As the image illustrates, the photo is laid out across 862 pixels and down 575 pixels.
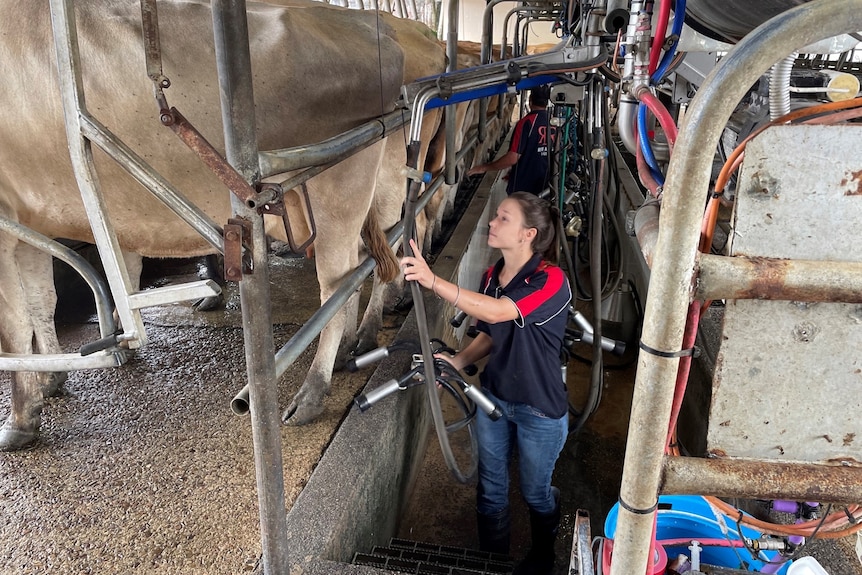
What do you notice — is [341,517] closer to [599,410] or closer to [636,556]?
[636,556]

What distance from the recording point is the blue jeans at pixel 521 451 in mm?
2404

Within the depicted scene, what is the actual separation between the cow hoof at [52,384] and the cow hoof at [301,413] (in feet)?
3.57

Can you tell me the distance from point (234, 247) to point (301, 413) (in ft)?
4.88

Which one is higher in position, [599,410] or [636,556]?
[636,556]

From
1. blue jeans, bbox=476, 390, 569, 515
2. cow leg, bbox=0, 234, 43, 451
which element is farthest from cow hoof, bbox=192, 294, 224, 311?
blue jeans, bbox=476, 390, 569, 515

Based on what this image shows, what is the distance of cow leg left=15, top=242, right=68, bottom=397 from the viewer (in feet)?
8.27

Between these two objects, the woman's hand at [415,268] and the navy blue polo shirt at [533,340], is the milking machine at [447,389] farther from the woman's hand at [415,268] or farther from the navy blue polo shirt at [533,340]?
the woman's hand at [415,268]

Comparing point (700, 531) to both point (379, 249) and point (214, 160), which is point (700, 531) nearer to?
point (214, 160)

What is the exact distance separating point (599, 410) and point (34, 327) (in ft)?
11.2

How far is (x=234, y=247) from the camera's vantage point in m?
1.25

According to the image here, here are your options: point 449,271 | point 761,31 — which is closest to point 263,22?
point 761,31

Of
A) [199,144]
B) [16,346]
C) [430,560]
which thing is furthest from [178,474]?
[199,144]

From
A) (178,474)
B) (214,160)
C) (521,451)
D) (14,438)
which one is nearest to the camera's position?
(214,160)

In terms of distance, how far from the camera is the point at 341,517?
6.48 feet
